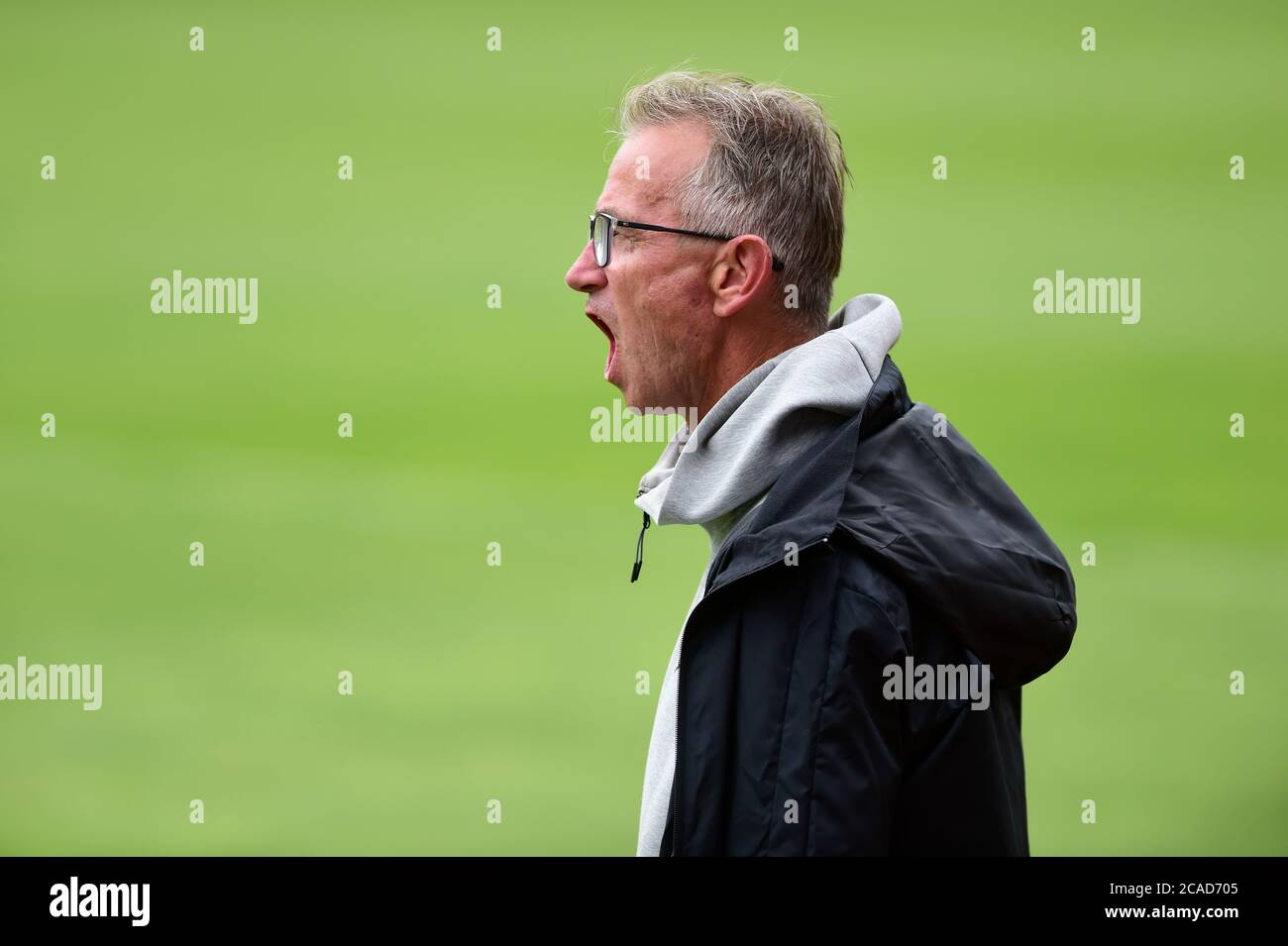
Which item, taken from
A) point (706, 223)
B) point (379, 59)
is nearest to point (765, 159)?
point (706, 223)

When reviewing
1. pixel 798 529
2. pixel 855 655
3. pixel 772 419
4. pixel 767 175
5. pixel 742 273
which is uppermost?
pixel 767 175

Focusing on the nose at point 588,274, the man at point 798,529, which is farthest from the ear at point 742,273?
the nose at point 588,274

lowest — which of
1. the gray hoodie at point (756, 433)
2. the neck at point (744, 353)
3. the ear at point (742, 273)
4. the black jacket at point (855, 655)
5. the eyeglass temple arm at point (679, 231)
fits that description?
the black jacket at point (855, 655)

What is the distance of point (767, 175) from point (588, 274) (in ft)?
0.70

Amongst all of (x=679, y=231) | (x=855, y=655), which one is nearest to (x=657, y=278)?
(x=679, y=231)

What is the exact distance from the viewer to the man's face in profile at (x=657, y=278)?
1386 mm

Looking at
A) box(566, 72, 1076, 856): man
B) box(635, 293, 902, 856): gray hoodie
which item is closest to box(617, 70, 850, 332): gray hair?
box(566, 72, 1076, 856): man

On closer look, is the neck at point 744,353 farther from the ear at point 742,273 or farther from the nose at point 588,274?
the nose at point 588,274

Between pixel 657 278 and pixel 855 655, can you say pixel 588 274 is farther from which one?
pixel 855 655

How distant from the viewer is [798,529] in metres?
1.12

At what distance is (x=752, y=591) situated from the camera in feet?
3.73

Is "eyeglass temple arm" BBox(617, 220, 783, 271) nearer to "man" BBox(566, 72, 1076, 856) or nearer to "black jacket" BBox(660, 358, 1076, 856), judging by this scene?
"man" BBox(566, 72, 1076, 856)

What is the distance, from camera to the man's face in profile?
1.39 metres

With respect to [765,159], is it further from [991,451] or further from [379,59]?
[379,59]
